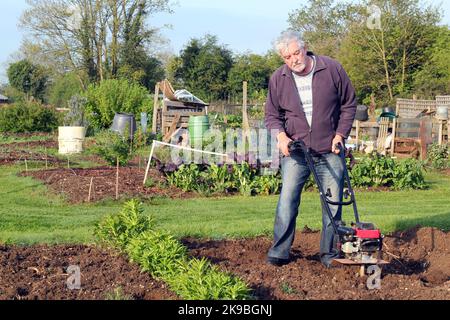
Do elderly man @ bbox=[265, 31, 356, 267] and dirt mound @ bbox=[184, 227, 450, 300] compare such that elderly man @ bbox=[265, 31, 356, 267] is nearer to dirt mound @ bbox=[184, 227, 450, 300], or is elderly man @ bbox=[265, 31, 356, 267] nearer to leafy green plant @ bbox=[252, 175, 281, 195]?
dirt mound @ bbox=[184, 227, 450, 300]

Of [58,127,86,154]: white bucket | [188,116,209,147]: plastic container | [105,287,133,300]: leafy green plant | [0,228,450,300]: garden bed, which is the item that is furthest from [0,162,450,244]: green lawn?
[58,127,86,154]: white bucket

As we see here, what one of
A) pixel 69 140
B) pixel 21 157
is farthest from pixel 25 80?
pixel 21 157

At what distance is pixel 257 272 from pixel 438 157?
41.8 ft

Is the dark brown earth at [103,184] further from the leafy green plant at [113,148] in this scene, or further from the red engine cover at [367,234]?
the red engine cover at [367,234]

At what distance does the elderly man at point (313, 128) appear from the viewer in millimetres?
6273

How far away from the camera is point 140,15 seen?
5172 cm

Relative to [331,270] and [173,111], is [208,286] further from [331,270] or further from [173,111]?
[173,111]

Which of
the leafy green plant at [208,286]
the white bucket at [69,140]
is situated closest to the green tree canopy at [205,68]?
the white bucket at [69,140]

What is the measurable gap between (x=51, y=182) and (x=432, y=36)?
96.5 ft

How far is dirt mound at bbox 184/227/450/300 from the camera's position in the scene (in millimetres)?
5262

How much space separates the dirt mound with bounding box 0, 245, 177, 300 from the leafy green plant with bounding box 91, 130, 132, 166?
273 inches

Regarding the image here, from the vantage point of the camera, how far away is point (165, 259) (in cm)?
548
